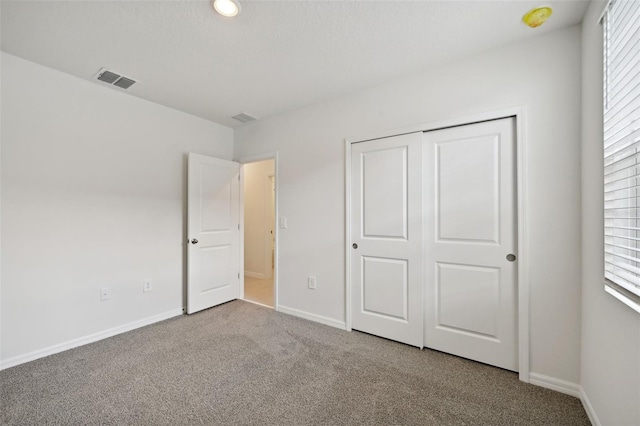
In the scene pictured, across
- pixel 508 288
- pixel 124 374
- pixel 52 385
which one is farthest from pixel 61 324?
pixel 508 288

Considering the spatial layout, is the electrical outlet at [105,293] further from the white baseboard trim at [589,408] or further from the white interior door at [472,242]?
the white baseboard trim at [589,408]

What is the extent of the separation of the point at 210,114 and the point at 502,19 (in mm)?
3046

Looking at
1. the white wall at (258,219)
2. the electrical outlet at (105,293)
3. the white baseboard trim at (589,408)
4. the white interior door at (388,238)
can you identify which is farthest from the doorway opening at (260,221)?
the white baseboard trim at (589,408)

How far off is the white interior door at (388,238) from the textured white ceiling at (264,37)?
2.34 ft

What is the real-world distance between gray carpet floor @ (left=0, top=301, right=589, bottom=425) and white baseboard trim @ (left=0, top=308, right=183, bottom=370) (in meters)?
0.07

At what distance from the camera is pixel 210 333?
266 centimetres

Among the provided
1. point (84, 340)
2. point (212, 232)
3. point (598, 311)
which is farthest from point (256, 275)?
point (598, 311)

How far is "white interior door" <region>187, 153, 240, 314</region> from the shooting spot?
3197 millimetres

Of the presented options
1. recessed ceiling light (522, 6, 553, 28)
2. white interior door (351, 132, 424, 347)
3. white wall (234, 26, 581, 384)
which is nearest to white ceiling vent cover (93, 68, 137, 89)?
white wall (234, 26, 581, 384)

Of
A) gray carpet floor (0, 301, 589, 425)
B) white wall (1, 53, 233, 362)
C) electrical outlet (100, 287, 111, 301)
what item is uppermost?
white wall (1, 53, 233, 362)

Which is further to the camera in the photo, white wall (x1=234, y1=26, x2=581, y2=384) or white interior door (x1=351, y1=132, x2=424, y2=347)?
white interior door (x1=351, y1=132, x2=424, y2=347)

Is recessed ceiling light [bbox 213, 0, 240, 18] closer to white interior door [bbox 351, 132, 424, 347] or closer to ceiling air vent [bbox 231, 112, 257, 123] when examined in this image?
white interior door [bbox 351, 132, 424, 347]

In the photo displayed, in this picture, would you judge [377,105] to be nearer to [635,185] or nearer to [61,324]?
[635,185]

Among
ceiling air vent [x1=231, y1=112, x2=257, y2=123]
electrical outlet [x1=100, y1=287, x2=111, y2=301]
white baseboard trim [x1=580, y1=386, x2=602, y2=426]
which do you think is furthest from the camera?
ceiling air vent [x1=231, y1=112, x2=257, y2=123]
